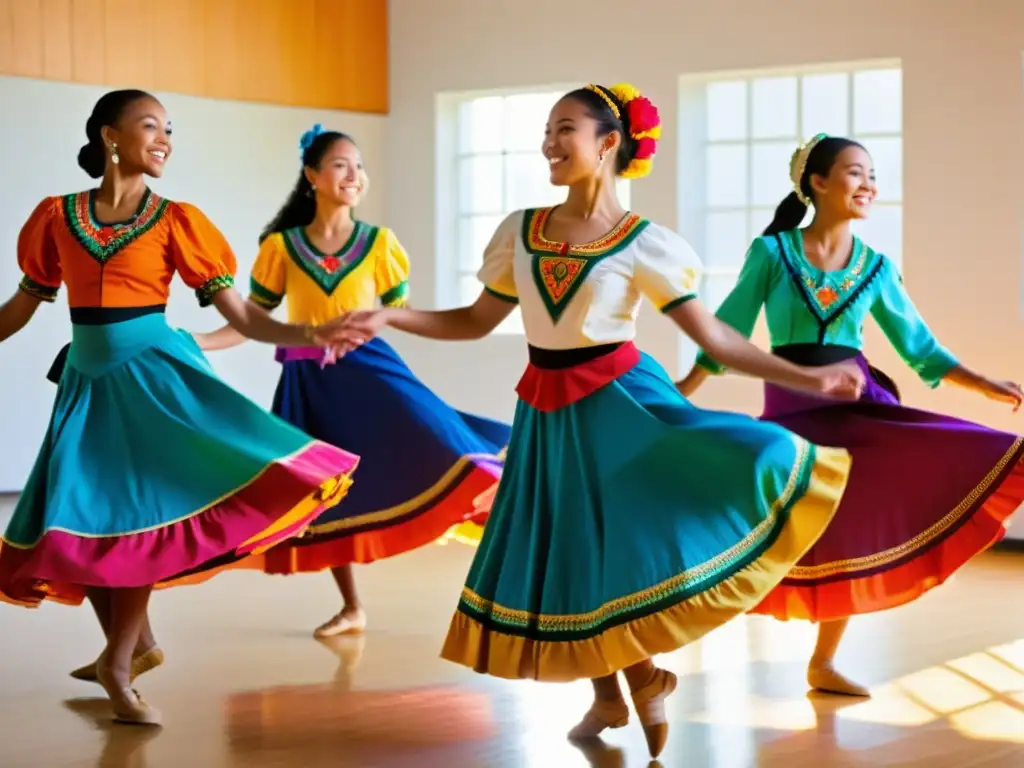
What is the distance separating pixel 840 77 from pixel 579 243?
4.47 meters

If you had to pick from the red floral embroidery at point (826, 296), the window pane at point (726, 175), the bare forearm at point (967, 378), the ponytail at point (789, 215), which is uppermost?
the window pane at point (726, 175)

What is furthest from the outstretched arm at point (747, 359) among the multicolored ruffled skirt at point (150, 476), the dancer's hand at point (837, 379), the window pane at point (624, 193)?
the window pane at point (624, 193)

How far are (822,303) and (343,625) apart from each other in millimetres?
1884

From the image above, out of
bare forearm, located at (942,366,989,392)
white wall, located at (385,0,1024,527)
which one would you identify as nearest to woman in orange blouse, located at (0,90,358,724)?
bare forearm, located at (942,366,989,392)

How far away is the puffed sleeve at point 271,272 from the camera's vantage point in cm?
508

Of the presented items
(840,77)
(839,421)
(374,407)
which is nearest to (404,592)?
(374,407)

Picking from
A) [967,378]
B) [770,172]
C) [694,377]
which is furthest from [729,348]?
[770,172]

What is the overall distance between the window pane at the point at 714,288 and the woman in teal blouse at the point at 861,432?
3.70 m

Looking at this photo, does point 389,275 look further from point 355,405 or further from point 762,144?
point 762,144

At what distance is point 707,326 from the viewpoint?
3.43 meters

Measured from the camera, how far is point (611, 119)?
3.50 metres

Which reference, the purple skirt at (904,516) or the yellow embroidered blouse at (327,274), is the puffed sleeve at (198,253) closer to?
the yellow embroidered blouse at (327,274)

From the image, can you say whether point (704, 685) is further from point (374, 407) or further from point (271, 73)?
point (271, 73)

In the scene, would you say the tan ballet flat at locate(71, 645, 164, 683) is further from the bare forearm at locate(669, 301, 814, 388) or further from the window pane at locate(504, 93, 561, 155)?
the window pane at locate(504, 93, 561, 155)
